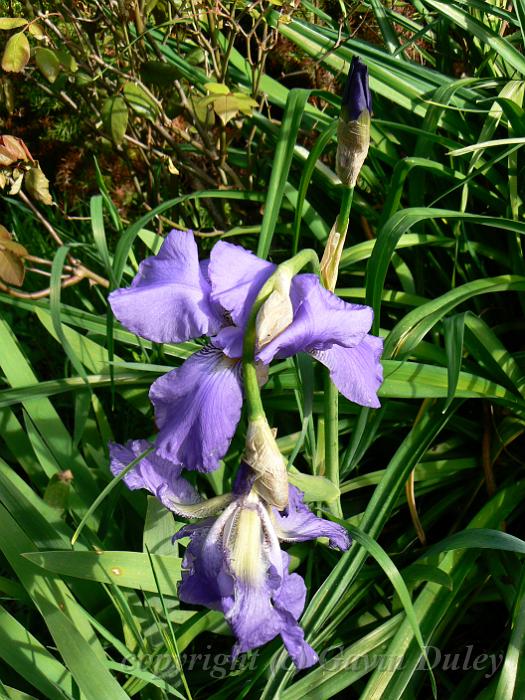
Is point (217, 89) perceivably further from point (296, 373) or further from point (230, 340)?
point (230, 340)

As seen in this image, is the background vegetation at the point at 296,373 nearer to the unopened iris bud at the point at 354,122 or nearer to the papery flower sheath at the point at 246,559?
the papery flower sheath at the point at 246,559

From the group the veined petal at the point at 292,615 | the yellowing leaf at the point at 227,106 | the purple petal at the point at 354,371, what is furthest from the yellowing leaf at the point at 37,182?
the veined petal at the point at 292,615

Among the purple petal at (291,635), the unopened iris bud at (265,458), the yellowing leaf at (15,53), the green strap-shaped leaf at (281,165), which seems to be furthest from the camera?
the green strap-shaped leaf at (281,165)


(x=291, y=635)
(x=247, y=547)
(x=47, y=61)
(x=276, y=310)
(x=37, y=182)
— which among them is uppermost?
(x=47, y=61)

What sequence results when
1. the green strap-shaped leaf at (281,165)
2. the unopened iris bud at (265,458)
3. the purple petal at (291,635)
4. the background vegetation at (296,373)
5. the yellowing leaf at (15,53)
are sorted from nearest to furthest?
1. the unopened iris bud at (265,458)
2. the purple petal at (291,635)
3. the background vegetation at (296,373)
4. the yellowing leaf at (15,53)
5. the green strap-shaped leaf at (281,165)

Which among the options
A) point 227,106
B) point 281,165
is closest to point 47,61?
point 227,106

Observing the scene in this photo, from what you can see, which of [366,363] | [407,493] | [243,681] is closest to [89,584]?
[243,681]
